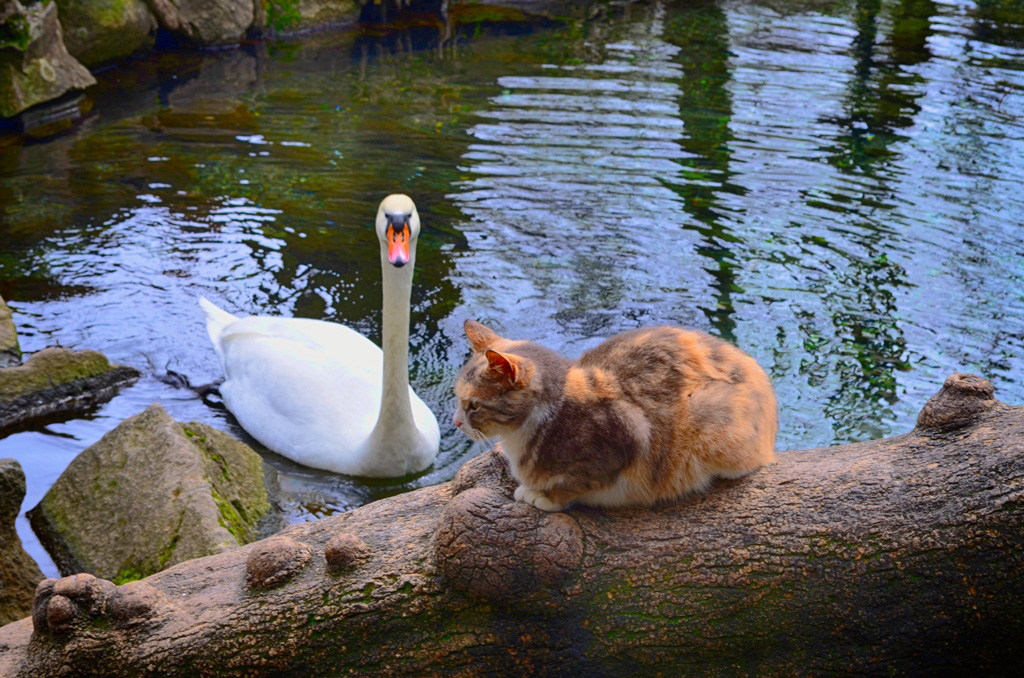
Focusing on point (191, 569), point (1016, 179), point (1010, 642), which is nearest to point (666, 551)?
point (1010, 642)

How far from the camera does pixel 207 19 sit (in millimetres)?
13938

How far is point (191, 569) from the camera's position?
3203 millimetres

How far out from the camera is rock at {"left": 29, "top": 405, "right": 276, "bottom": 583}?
433 cm

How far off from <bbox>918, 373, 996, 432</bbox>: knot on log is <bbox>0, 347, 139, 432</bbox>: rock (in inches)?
202

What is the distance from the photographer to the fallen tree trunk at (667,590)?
103 inches

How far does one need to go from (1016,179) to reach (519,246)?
4.90 m

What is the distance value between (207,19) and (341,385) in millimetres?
10032

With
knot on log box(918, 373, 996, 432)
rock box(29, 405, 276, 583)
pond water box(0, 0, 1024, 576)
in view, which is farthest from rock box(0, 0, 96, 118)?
knot on log box(918, 373, 996, 432)

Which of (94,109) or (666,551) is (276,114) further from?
(666,551)

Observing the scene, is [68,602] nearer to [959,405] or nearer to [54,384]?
[959,405]

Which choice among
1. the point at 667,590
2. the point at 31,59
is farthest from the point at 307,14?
the point at 667,590

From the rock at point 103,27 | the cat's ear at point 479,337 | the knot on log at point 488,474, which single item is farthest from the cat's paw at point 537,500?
the rock at point 103,27

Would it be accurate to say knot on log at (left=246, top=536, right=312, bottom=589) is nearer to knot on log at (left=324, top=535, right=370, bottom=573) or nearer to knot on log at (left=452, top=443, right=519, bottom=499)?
knot on log at (left=324, top=535, right=370, bottom=573)

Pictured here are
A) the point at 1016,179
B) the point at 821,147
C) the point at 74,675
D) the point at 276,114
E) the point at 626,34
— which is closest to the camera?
the point at 74,675
